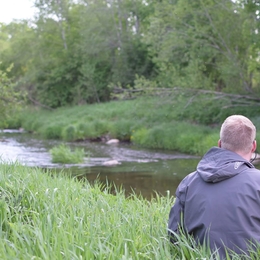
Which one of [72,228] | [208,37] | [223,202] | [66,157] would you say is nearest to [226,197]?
[223,202]

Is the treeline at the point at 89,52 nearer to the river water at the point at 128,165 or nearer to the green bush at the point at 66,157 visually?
the river water at the point at 128,165

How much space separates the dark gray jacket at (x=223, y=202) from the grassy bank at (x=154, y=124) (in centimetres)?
1354

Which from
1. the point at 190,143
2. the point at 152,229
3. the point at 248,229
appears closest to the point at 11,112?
the point at 190,143

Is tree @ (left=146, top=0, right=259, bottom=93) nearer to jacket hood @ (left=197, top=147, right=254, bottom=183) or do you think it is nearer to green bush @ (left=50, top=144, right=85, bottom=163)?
green bush @ (left=50, top=144, right=85, bottom=163)

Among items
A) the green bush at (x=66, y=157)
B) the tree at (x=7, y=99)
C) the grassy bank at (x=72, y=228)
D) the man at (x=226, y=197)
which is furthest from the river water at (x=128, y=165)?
the man at (x=226, y=197)

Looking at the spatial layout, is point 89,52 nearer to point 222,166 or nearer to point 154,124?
point 154,124

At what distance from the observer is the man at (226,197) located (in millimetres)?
2945

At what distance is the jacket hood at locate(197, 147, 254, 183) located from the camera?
9.91 ft

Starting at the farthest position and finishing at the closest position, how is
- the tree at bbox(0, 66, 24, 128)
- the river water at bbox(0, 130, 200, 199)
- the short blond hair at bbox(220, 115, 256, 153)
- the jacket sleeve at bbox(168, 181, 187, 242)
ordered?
the tree at bbox(0, 66, 24, 128), the river water at bbox(0, 130, 200, 199), the jacket sleeve at bbox(168, 181, 187, 242), the short blond hair at bbox(220, 115, 256, 153)

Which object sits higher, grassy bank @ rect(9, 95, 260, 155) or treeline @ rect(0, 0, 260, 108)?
treeline @ rect(0, 0, 260, 108)

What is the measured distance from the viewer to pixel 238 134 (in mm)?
3070

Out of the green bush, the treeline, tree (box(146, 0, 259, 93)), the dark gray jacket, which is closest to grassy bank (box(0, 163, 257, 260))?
the dark gray jacket

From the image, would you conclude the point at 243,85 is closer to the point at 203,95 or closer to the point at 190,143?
the point at 203,95

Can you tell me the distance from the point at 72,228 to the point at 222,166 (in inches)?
44.2
